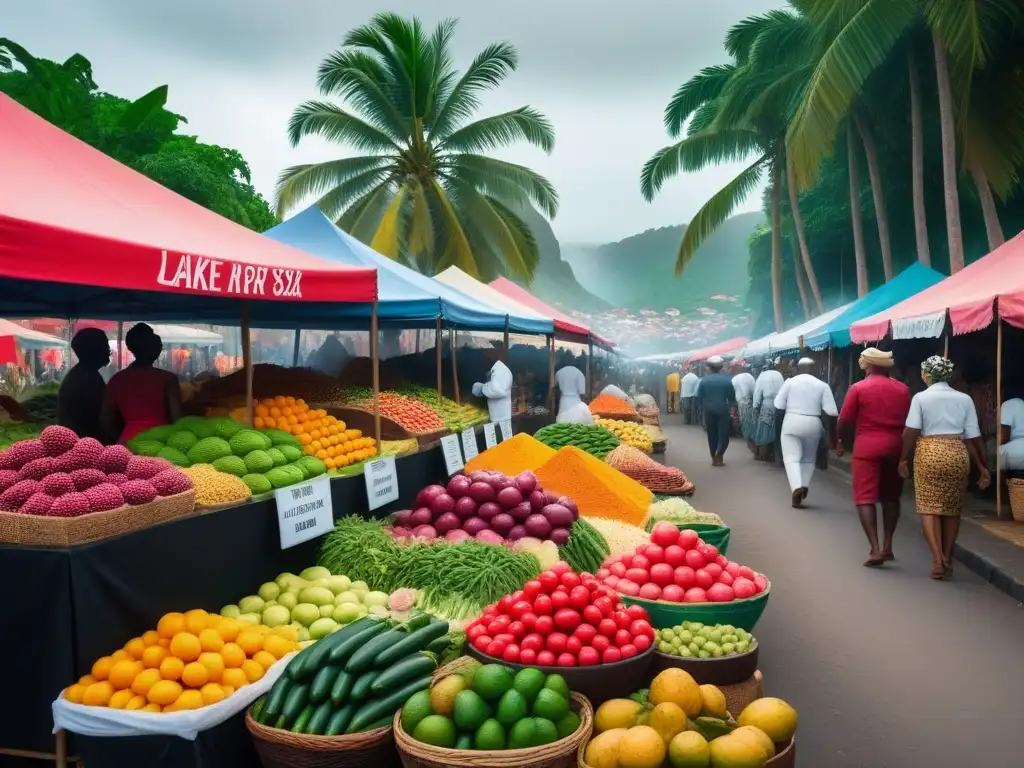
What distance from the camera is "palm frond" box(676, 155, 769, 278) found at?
29.5m

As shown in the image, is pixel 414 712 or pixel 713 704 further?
pixel 713 704

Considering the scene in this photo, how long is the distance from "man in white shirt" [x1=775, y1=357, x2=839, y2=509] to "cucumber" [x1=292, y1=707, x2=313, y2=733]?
9.73m

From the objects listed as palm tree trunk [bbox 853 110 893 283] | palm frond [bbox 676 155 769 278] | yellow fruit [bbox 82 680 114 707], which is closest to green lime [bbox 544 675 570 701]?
yellow fruit [bbox 82 680 114 707]

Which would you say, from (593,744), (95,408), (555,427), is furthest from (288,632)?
(555,427)

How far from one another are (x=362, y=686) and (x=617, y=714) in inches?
42.3

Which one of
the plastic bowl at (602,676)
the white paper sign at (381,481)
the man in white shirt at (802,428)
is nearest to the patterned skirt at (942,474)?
the man in white shirt at (802,428)

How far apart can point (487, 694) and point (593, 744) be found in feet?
1.50

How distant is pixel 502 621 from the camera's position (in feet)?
13.2

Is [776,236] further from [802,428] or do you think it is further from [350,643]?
[350,643]

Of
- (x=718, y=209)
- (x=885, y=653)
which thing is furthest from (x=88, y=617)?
(x=718, y=209)

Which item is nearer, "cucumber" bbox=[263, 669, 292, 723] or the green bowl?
"cucumber" bbox=[263, 669, 292, 723]

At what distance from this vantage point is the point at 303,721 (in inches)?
133

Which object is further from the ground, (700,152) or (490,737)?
(700,152)

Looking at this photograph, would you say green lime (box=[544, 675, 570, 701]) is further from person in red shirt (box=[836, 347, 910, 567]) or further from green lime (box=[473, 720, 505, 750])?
person in red shirt (box=[836, 347, 910, 567])
